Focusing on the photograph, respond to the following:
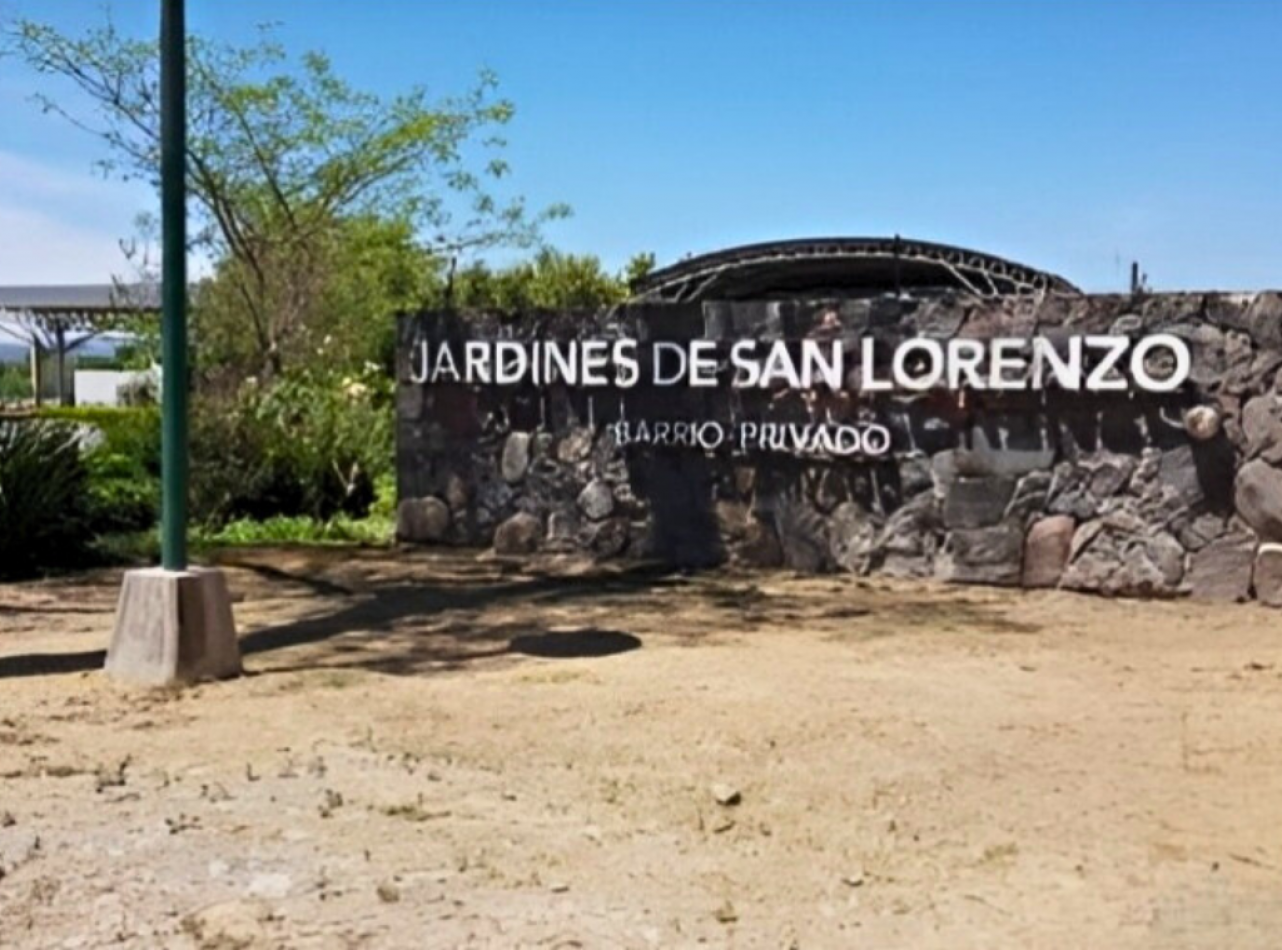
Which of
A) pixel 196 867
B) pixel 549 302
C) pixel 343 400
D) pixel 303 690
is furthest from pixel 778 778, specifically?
pixel 549 302

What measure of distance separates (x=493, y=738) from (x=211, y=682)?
5.54 ft

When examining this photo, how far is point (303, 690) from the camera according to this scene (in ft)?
22.4

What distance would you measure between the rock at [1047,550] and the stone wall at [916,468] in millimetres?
15

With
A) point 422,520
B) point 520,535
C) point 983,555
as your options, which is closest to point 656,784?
point 983,555

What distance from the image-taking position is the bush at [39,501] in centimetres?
1116

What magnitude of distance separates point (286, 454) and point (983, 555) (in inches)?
294

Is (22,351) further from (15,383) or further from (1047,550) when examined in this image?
(1047,550)

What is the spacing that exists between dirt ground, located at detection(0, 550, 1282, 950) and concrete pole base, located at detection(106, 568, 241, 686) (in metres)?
0.16

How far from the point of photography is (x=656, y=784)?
532cm

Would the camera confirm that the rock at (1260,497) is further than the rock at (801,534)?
No

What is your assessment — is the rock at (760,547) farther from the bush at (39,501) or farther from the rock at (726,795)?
the rock at (726,795)

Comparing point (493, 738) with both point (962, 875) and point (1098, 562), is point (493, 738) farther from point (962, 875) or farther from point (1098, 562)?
point (1098, 562)

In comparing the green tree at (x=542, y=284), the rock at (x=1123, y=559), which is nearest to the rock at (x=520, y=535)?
the rock at (x=1123, y=559)

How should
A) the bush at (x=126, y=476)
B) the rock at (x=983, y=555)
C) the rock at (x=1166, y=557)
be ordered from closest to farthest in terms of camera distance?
the rock at (x=1166, y=557), the rock at (x=983, y=555), the bush at (x=126, y=476)
